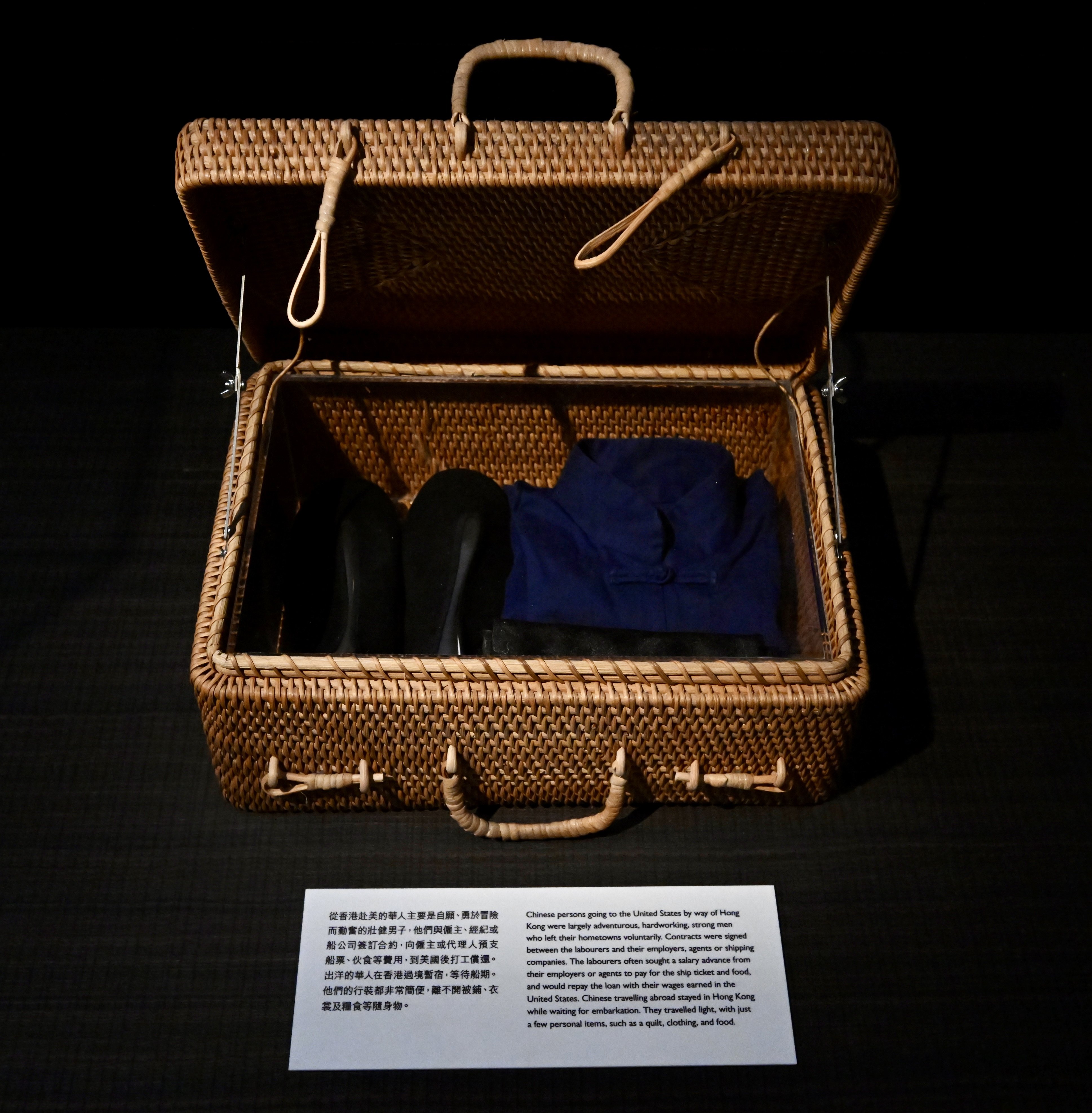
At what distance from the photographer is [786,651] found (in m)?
0.96

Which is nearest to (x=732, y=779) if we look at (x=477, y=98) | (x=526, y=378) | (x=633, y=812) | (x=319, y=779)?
(x=633, y=812)

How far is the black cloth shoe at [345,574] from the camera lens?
1.01 meters

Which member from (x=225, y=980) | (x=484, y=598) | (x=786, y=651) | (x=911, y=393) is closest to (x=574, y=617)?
(x=484, y=598)

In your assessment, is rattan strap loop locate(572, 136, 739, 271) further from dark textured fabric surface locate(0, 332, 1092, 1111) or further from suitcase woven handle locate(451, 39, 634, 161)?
dark textured fabric surface locate(0, 332, 1092, 1111)

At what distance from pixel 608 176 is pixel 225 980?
30.2 inches

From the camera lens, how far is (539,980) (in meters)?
0.87

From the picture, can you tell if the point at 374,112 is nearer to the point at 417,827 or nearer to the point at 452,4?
the point at 452,4

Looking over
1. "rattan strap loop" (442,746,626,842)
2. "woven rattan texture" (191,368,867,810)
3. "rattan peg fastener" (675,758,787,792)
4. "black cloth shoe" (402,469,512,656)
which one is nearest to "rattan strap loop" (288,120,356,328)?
"woven rattan texture" (191,368,867,810)

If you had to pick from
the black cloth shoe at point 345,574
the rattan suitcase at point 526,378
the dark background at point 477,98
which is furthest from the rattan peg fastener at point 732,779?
the dark background at point 477,98

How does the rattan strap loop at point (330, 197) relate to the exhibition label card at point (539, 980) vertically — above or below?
above

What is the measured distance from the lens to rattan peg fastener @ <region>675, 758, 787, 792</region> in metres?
0.89

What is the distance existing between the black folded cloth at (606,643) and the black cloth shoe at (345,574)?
0.49 feet

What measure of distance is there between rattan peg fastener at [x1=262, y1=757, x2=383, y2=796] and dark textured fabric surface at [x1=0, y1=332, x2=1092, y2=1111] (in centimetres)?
10

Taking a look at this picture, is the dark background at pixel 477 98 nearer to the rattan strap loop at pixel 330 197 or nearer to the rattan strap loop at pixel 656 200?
the rattan strap loop at pixel 656 200
